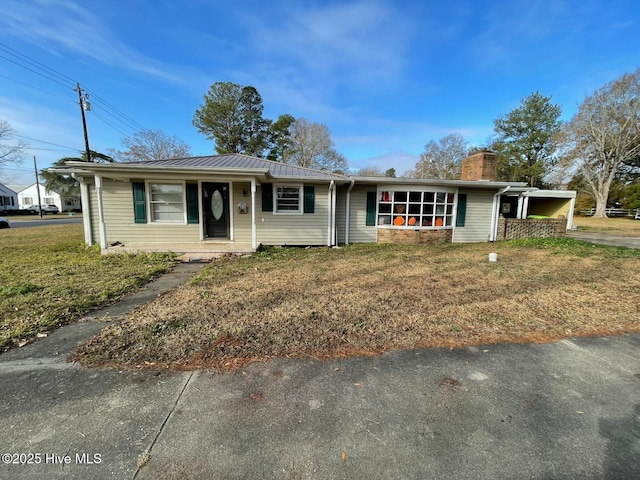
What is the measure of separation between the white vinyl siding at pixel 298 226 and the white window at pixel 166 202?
239 centimetres

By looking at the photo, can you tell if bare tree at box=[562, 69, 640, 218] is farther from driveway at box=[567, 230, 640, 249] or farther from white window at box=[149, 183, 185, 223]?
white window at box=[149, 183, 185, 223]

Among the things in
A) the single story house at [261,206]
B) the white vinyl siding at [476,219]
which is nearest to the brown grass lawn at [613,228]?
the single story house at [261,206]

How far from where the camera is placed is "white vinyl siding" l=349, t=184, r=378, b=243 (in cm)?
1022

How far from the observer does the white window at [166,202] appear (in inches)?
348

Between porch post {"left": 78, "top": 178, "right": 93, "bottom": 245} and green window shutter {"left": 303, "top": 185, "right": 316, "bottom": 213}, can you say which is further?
green window shutter {"left": 303, "top": 185, "right": 316, "bottom": 213}

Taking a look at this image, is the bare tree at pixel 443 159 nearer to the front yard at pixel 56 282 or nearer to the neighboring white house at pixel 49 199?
the front yard at pixel 56 282

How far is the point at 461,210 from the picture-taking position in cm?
1079

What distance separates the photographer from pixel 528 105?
1188 inches

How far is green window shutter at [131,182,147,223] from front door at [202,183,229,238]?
5.49 ft

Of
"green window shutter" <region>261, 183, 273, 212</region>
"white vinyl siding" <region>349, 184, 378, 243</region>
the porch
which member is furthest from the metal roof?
the porch

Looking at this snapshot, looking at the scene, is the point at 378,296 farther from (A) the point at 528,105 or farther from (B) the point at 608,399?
(A) the point at 528,105

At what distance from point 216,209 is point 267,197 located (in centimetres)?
171

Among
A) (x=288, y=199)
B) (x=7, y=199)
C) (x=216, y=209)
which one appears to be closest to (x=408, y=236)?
(x=288, y=199)

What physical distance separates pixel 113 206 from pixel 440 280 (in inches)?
366
